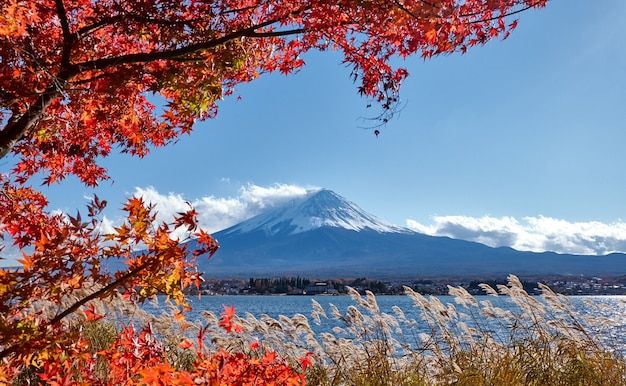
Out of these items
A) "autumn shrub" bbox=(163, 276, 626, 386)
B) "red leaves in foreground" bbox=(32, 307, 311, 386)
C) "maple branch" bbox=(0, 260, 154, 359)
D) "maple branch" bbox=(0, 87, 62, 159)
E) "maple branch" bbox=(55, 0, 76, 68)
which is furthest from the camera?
"autumn shrub" bbox=(163, 276, 626, 386)

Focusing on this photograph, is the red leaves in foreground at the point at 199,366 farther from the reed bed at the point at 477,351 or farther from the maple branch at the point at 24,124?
the maple branch at the point at 24,124

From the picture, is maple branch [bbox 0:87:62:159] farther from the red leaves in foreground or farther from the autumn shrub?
the autumn shrub

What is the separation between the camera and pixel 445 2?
12.9 ft

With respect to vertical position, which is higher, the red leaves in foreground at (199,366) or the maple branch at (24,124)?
the maple branch at (24,124)

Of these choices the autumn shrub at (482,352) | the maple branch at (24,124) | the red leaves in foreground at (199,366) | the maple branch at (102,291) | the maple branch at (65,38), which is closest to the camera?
the maple branch at (102,291)

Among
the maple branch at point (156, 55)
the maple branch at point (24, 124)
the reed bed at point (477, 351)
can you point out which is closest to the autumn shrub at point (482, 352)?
the reed bed at point (477, 351)

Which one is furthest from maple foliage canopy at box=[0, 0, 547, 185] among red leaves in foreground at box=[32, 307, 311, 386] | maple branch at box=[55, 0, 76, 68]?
red leaves in foreground at box=[32, 307, 311, 386]

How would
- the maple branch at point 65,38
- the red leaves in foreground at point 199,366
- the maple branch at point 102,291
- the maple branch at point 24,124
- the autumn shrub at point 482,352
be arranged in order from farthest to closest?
1. the autumn shrub at point 482,352
2. the maple branch at point 65,38
3. the maple branch at point 24,124
4. the red leaves in foreground at point 199,366
5. the maple branch at point 102,291

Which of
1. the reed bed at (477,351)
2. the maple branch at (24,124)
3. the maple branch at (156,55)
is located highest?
the maple branch at (156,55)

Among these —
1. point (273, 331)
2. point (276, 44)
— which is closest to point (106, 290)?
point (276, 44)

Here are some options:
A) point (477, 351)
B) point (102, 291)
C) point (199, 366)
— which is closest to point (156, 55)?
point (102, 291)

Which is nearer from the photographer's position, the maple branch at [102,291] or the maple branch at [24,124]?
the maple branch at [102,291]

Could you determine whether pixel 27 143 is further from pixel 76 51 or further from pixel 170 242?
pixel 170 242

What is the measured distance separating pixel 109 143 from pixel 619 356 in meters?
6.58
